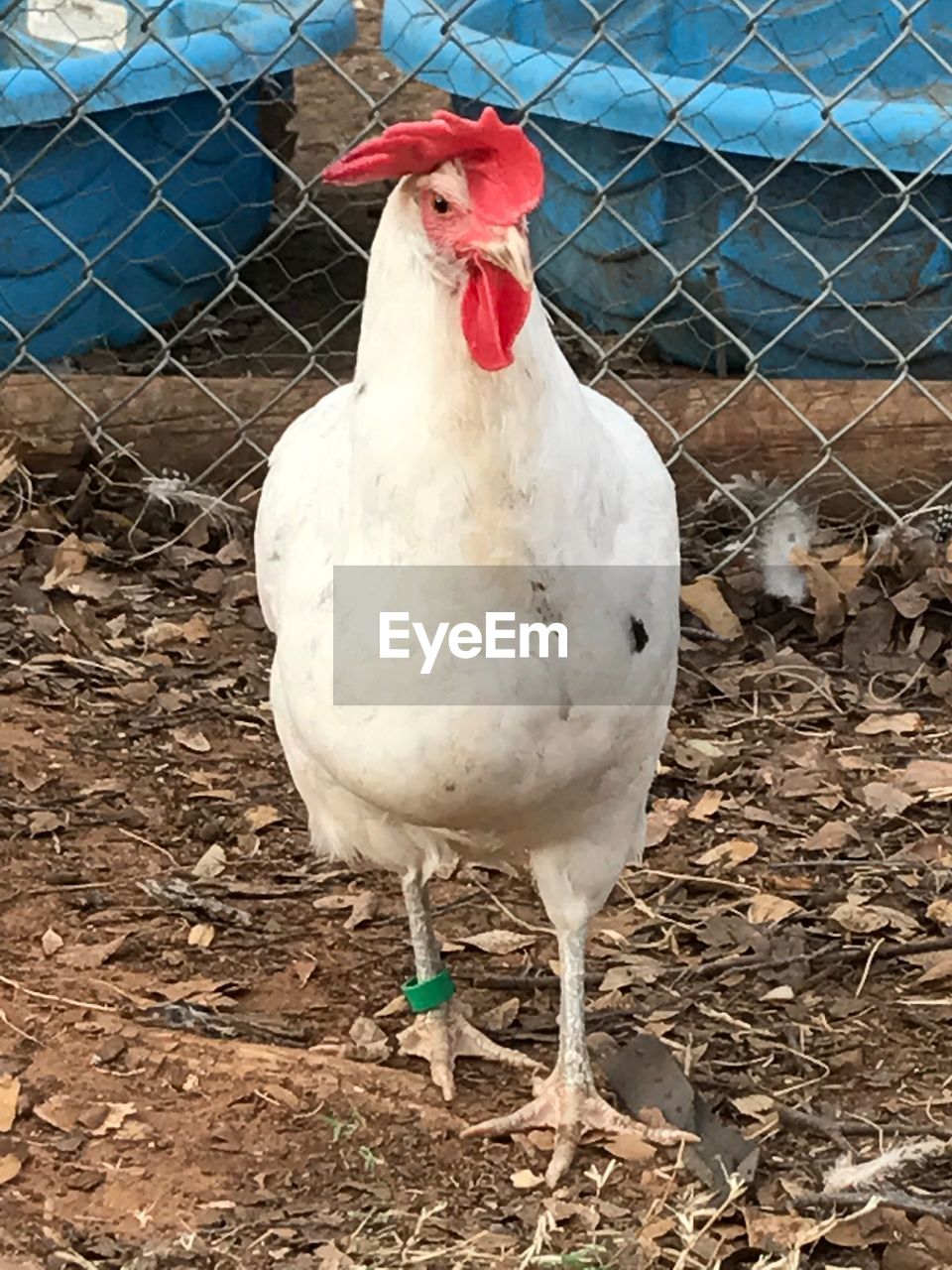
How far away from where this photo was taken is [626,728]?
2070mm

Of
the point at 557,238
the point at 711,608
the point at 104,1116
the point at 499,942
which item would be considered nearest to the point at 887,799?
the point at 711,608

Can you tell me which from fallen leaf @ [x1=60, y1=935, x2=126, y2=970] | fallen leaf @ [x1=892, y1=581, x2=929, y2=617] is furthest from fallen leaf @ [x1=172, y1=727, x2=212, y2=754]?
fallen leaf @ [x1=892, y1=581, x2=929, y2=617]

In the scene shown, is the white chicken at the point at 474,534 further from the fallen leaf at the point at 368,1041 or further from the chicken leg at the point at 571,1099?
the fallen leaf at the point at 368,1041

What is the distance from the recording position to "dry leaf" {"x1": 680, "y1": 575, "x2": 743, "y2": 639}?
360 cm

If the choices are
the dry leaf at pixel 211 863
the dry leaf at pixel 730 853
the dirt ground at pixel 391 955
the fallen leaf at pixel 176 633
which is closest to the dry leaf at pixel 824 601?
the dirt ground at pixel 391 955

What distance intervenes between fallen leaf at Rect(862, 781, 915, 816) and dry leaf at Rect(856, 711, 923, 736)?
Result: 0.66ft

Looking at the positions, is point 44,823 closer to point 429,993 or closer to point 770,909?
point 429,993

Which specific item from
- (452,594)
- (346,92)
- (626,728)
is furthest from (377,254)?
(346,92)

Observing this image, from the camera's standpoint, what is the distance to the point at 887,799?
3.10 metres

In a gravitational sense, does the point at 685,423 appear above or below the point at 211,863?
above

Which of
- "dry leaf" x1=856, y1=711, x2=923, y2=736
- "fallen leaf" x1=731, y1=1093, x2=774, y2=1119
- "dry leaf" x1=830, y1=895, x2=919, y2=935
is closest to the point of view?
"fallen leaf" x1=731, y1=1093, x2=774, y2=1119

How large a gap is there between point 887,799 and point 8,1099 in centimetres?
156

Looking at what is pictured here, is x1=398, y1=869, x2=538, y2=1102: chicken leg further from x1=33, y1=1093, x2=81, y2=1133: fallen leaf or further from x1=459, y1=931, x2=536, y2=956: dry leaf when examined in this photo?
x1=33, y1=1093, x2=81, y2=1133: fallen leaf

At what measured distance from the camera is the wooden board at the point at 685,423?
3.69 m
